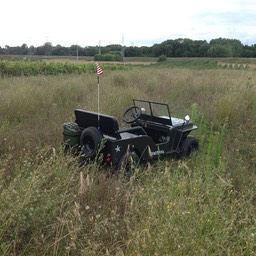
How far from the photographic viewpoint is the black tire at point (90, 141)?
173 inches

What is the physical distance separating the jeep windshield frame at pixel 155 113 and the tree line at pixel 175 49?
6557cm

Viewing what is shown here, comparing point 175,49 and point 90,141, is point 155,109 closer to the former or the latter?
point 90,141

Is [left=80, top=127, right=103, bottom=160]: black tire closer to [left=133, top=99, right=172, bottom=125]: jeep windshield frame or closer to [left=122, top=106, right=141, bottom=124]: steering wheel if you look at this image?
[left=122, top=106, right=141, bottom=124]: steering wheel

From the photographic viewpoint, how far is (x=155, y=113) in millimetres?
5699

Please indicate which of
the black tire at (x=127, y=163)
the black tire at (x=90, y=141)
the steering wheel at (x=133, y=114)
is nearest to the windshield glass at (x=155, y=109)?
the steering wheel at (x=133, y=114)

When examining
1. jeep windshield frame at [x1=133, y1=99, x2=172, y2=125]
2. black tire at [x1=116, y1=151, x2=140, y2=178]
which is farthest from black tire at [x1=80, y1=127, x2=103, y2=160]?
jeep windshield frame at [x1=133, y1=99, x2=172, y2=125]

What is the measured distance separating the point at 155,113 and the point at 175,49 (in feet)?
241

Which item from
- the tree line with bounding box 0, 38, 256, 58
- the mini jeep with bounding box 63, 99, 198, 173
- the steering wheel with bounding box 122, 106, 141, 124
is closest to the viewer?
the mini jeep with bounding box 63, 99, 198, 173

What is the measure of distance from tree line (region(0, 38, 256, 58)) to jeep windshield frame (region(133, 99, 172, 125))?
215 feet

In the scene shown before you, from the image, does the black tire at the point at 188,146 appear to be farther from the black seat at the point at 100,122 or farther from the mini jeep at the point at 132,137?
the black seat at the point at 100,122

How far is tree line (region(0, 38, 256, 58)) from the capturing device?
71.0 m

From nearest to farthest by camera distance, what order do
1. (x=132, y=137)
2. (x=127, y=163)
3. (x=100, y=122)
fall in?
(x=127, y=163) < (x=100, y=122) < (x=132, y=137)

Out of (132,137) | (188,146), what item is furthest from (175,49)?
(132,137)

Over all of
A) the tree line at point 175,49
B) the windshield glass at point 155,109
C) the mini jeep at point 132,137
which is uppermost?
the tree line at point 175,49
